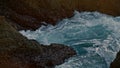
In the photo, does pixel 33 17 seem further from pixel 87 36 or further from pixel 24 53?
pixel 24 53

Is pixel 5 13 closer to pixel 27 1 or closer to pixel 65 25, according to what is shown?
pixel 27 1

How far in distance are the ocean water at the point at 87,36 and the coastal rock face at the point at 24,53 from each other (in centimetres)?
34

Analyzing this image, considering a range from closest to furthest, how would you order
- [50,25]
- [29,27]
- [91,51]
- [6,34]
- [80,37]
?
[6,34], [91,51], [80,37], [29,27], [50,25]

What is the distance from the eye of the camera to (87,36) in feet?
46.9

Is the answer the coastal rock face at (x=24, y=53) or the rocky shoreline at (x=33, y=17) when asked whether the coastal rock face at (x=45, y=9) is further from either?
the coastal rock face at (x=24, y=53)

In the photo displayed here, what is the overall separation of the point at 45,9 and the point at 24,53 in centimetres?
695

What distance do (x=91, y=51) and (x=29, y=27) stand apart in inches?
156

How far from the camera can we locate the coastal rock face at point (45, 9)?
15.4 metres

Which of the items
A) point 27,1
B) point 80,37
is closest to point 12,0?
point 27,1

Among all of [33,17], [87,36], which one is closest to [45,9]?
[33,17]

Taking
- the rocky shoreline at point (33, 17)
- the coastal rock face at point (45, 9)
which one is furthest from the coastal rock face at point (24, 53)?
the coastal rock face at point (45, 9)

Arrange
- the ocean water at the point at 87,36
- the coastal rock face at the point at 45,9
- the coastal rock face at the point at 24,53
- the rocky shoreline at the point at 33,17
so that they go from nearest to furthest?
the coastal rock face at the point at 24,53
the rocky shoreline at the point at 33,17
the ocean water at the point at 87,36
the coastal rock face at the point at 45,9

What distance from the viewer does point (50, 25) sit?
53.2 ft

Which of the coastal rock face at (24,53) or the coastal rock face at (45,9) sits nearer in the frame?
the coastal rock face at (24,53)
